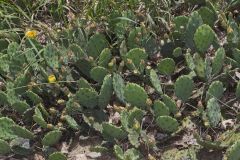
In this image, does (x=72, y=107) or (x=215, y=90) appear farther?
(x=72, y=107)

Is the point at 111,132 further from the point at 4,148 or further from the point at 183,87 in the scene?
the point at 4,148

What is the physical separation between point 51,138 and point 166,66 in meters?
0.86

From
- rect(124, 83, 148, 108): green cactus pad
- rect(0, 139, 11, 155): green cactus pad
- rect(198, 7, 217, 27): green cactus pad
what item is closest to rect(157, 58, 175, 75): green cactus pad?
rect(124, 83, 148, 108): green cactus pad

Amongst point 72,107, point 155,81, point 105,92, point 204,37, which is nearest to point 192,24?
point 204,37

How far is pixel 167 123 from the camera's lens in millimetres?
3191

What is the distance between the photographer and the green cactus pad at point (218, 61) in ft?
10.9

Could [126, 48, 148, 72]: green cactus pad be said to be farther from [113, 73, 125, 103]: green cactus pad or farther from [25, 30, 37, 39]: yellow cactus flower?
[25, 30, 37, 39]: yellow cactus flower

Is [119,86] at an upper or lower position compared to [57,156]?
upper

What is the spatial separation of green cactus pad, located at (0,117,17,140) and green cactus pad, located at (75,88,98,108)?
0.44 meters

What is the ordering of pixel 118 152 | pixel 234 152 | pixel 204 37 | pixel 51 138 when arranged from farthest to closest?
pixel 204 37
pixel 51 138
pixel 118 152
pixel 234 152

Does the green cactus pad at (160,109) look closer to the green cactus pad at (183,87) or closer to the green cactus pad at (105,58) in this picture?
the green cactus pad at (183,87)

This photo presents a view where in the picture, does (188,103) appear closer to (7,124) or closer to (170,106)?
(170,106)

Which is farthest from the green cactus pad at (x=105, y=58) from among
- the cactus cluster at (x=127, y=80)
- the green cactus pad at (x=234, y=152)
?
the green cactus pad at (x=234, y=152)

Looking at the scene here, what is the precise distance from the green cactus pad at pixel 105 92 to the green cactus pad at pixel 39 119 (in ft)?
1.20
